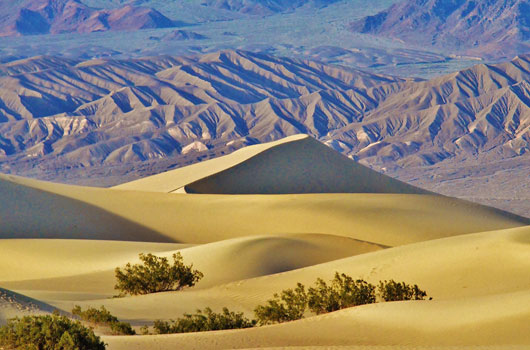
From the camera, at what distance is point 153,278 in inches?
1149

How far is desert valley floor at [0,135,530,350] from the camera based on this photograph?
62.1ft

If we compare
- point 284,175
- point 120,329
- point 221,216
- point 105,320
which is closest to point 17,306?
point 105,320

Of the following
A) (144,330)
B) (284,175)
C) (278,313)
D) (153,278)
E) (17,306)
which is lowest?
(144,330)

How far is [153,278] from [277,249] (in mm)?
6213

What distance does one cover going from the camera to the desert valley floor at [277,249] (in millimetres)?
18938

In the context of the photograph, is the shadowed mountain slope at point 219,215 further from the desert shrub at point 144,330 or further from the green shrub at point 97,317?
the desert shrub at point 144,330

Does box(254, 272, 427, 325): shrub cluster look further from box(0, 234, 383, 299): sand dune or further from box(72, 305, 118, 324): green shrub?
box(0, 234, 383, 299): sand dune

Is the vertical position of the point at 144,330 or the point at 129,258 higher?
the point at 129,258

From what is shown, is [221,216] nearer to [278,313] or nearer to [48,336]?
[278,313]

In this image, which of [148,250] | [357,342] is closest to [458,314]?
[357,342]

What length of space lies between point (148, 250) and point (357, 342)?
19724mm

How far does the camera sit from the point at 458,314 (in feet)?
64.4

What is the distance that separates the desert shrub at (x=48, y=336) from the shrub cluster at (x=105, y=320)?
2842 mm

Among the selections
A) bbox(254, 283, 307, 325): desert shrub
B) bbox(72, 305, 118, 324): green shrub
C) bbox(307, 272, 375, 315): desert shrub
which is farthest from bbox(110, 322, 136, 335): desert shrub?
bbox(307, 272, 375, 315): desert shrub
